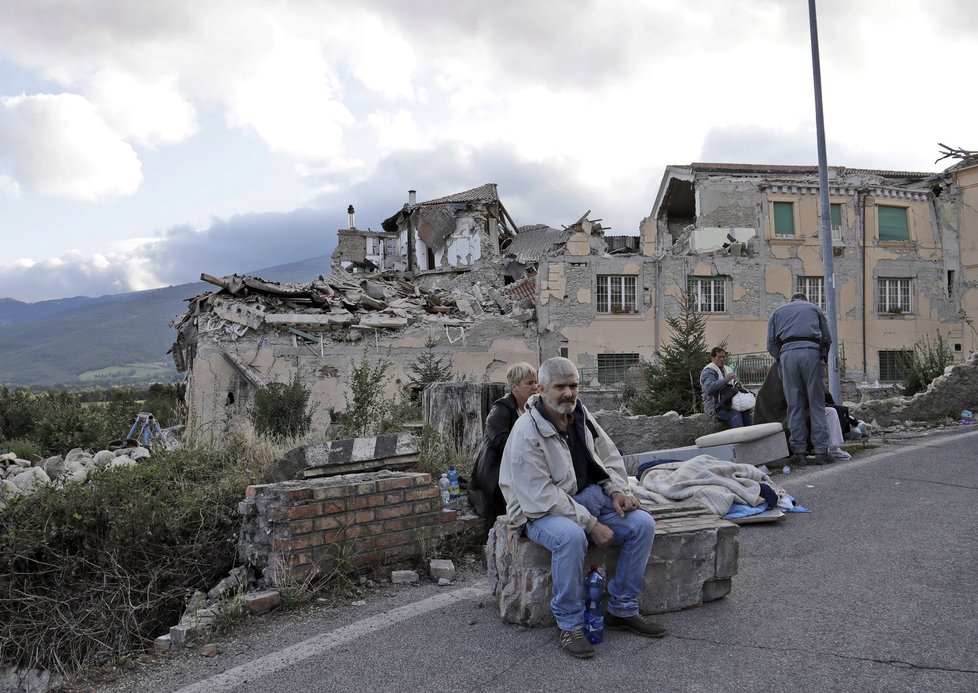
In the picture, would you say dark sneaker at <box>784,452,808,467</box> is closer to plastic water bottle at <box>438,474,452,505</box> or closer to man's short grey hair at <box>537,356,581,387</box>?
plastic water bottle at <box>438,474,452,505</box>

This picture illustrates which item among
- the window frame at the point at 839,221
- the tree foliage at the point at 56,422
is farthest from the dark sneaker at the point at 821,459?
the window frame at the point at 839,221

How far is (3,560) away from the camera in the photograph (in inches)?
198

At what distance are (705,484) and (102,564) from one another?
16.6 ft

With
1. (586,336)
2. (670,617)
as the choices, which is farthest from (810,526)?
(586,336)

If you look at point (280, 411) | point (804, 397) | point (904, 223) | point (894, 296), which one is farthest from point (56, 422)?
point (904, 223)

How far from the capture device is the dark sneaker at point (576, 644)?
382 centimetres

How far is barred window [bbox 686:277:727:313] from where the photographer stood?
3058 cm

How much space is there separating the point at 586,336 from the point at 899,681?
26.5 m

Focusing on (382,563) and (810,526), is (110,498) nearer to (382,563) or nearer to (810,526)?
(382,563)

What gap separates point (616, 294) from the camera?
30.2 m

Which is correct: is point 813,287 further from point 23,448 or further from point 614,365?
point 23,448

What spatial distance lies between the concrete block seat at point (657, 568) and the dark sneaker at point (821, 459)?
211 inches

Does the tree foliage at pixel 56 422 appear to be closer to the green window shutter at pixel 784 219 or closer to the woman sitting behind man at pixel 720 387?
the woman sitting behind man at pixel 720 387

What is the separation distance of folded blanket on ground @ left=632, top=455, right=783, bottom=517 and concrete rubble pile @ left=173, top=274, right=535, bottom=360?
1987 cm
